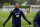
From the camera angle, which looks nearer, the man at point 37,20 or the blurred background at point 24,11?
the man at point 37,20

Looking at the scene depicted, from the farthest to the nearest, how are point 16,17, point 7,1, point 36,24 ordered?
point 7,1 < point 16,17 < point 36,24

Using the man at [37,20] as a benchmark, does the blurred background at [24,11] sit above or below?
below

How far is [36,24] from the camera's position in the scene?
10.9 feet

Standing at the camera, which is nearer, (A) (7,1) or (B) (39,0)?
(B) (39,0)

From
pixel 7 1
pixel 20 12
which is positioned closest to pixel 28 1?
pixel 7 1

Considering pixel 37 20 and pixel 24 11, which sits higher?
pixel 37 20

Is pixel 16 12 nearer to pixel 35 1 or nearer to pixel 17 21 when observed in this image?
pixel 17 21

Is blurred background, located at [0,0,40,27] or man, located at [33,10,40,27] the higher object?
man, located at [33,10,40,27]

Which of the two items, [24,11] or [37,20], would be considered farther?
[24,11]

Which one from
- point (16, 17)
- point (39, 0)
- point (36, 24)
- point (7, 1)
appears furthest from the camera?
point (7, 1)

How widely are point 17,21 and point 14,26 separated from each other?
9.3 inches

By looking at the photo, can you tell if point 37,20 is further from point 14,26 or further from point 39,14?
point 14,26

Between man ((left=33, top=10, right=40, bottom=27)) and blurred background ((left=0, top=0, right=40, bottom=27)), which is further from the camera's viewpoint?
blurred background ((left=0, top=0, right=40, bottom=27))

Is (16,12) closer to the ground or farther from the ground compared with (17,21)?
farther from the ground
